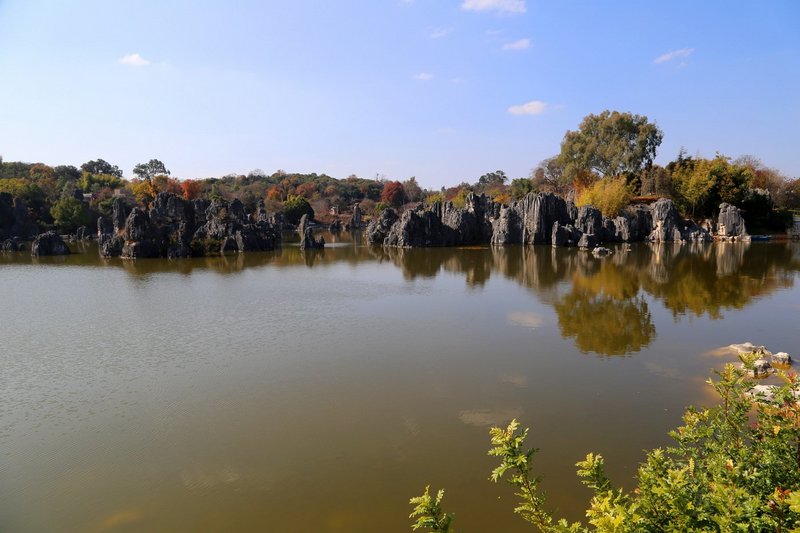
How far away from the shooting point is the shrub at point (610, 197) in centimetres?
5494

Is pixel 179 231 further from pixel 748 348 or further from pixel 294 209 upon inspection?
pixel 748 348

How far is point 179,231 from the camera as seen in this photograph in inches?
1807

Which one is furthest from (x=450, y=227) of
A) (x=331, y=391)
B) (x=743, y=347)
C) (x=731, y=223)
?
(x=331, y=391)

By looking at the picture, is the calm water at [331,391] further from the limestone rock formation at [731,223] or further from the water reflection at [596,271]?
the limestone rock formation at [731,223]

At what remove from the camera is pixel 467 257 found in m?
41.3

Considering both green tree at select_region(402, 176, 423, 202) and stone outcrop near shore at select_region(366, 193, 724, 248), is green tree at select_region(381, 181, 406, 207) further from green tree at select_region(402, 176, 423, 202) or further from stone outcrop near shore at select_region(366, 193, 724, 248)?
stone outcrop near shore at select_region(366, 193, 724, 248)

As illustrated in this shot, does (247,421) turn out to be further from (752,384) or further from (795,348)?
(795,348)

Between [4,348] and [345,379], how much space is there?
1165 centimetres

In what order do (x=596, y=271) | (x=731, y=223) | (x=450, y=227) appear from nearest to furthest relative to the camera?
(x=596, y=271) → (x=731, y=223) → (x=450, y=227)

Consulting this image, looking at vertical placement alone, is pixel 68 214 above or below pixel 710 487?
above

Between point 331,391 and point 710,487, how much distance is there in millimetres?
8949

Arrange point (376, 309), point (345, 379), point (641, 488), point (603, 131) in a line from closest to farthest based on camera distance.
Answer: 1. point (641, 488)
2. point (345, 379)
3. point (376, 309)
4. point (603, 131)

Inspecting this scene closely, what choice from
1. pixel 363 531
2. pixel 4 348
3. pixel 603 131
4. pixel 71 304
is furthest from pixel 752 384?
pixel 603 131

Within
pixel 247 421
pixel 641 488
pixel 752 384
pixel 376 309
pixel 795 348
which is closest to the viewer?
pixel 641 488
